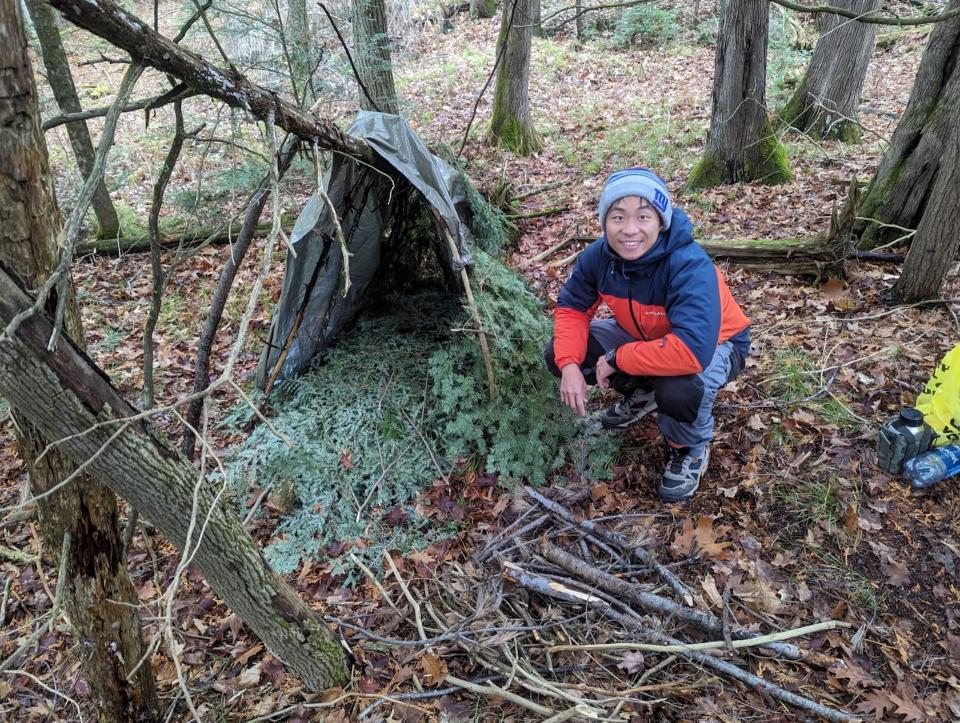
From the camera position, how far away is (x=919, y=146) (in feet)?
13.8

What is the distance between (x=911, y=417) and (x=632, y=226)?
69.7 inches

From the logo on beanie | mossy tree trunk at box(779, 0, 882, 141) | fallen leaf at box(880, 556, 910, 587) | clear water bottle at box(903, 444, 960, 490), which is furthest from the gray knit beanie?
mossy tree trunk at box(779, 0, 882, 141)

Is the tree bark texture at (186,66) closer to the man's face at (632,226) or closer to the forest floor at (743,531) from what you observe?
the forest floor at (743,531)

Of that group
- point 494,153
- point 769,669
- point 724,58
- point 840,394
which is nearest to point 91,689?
point 769,669

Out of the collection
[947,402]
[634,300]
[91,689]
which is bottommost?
[91,689]

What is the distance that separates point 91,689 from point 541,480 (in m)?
2.30

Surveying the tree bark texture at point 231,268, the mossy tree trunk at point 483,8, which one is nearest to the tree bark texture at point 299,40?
the tree bark texture at point 231,268

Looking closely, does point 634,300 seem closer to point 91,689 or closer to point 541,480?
point 541,480

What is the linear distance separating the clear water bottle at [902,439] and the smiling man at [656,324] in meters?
0.81

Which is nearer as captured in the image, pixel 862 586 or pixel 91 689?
pixel 91 689

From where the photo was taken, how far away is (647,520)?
9.96 ft

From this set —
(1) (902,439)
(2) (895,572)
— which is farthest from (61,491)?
(1) (902,439)

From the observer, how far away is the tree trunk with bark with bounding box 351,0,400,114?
675 cm

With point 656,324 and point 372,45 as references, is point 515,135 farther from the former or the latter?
point 656,324
